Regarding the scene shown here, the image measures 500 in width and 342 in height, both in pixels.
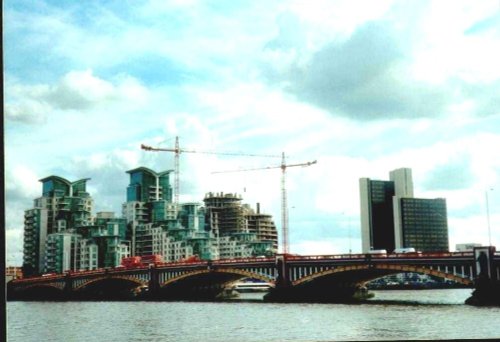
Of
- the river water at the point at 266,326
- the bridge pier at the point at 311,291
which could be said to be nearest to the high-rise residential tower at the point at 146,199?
the bridge pier at the point at 311,291

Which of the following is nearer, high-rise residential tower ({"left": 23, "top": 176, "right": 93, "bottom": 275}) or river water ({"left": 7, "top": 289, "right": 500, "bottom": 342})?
river water ({"left": 7, "top": 289, "right": 500, "bottom": 342})

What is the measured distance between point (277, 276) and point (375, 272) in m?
10.6

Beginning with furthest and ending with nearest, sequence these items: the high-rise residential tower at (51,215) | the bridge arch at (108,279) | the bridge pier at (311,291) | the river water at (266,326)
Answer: the high-rise residential tower at (51,215) → the bridge arch at (108,279) → the bridge pier at (311,291) → the river water at (266,326)

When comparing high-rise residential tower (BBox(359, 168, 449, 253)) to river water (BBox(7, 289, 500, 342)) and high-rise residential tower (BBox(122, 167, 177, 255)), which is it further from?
river water (BBox(7, 289, 500, 342))

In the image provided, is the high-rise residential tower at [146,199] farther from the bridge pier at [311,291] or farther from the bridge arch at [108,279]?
the bridge pier at [311,291]

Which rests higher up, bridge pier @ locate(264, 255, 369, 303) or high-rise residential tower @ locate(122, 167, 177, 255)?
high-rise residential tower @ locate(122, 167, 177, 255)

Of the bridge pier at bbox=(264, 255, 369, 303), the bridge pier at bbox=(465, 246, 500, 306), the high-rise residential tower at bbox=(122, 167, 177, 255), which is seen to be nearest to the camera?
the bridge pier at bbox=(465, 246, 500, 306)

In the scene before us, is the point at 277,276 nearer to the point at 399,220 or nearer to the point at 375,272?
the point at 375,272

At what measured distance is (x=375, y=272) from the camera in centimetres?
6862

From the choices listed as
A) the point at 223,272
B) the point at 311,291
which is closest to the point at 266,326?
the point at 311,291

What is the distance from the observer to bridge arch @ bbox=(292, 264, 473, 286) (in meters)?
59.1

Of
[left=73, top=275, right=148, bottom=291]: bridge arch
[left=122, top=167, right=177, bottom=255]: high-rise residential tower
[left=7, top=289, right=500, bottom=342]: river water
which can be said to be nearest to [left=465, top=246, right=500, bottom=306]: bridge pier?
[left=7, top=289, right=500, bottom=342]: river water

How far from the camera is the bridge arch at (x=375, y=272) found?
59.1 metres

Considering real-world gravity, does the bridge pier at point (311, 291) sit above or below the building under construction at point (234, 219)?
below
